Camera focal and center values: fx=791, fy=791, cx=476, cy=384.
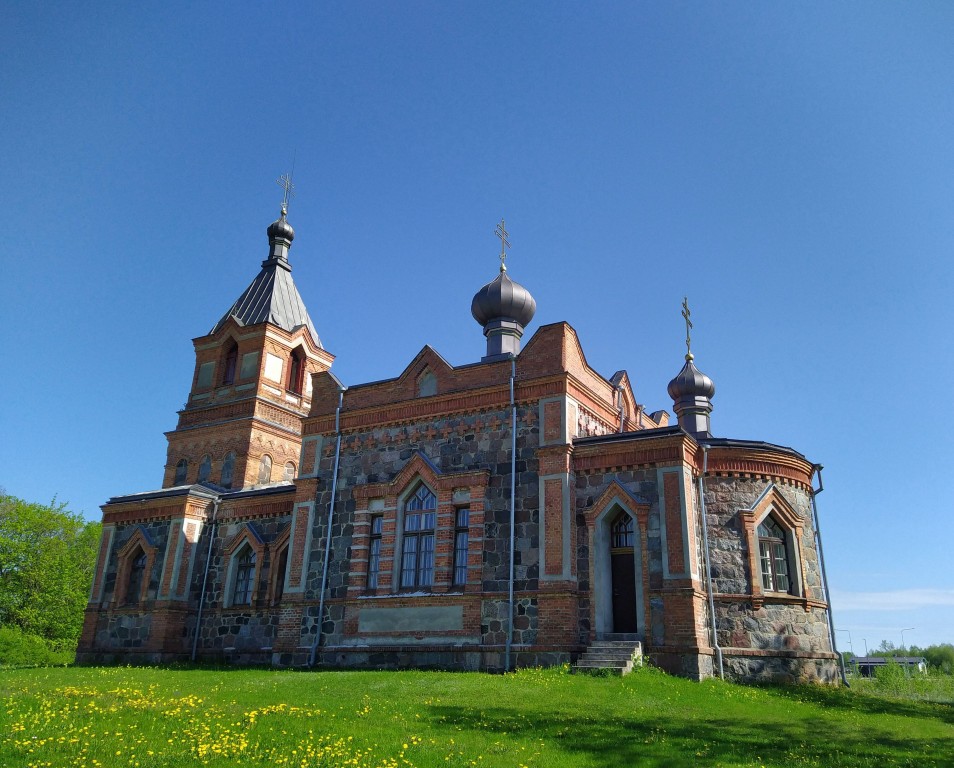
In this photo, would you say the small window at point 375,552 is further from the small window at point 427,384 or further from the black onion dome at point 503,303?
the black onion dome at point 503,303

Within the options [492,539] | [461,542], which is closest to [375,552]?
[461,542]

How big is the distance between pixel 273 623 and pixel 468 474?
7.31 m

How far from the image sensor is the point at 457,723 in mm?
10281

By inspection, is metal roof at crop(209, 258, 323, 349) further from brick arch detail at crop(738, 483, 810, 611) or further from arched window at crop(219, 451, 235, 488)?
brick arch detail at crop(738, 483, 810, 611)

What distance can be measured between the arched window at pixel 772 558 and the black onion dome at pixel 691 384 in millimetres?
6626

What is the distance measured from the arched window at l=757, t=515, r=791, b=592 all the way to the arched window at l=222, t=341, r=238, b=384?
19.4 meters

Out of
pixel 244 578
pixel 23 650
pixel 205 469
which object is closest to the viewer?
pixel 244 578

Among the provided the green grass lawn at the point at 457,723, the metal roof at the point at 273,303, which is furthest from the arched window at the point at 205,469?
the green grass lawn at the point at 457,723

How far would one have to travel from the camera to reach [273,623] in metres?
21.2

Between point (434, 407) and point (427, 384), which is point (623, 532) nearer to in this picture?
point (434, 407)

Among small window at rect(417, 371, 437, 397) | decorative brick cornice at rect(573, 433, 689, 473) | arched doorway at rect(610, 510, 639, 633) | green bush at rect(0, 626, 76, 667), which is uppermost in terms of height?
small window at rect(417, 371, 437, 397)

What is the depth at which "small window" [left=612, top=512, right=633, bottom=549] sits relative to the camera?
56.0 feet

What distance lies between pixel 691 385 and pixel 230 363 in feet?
54.7

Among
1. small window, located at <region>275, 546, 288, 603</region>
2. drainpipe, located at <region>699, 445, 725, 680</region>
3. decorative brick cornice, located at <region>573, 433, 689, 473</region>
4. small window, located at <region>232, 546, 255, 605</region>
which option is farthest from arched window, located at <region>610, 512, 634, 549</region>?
small window, located at <region>232, 546, 255, 605</region>
